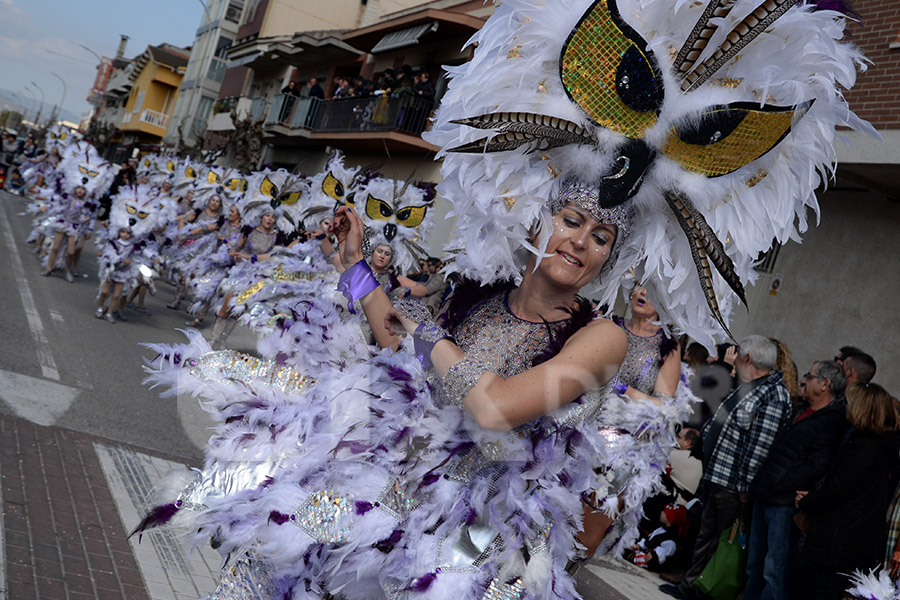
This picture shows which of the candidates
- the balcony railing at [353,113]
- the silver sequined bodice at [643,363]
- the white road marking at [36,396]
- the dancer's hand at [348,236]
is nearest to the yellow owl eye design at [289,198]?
the white road marking at [36,396]

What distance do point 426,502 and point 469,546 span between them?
Result: 182 mm

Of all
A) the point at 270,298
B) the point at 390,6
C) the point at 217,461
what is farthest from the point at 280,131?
the point at 217,461

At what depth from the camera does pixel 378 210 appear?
31.1 ft

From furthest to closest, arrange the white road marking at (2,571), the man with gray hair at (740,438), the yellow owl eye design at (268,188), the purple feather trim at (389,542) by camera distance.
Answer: the yellow owl eye design at (268,188) < the man with gray hair at (740,438) < the white road marking at (2,571) < the purple feather trim at (389,542)

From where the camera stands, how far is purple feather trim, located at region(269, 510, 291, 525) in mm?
2555

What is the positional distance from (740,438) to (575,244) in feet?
15.2

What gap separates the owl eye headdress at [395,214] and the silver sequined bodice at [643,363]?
3.84m

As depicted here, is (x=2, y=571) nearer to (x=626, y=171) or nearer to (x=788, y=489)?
(x=626, y=171)

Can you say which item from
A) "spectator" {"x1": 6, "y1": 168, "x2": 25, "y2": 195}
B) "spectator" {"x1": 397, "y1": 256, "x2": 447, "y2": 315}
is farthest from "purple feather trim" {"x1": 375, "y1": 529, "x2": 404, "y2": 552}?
"spectator" {"x1": 6, "y1": 168, "x2": 25, "y2": 195}

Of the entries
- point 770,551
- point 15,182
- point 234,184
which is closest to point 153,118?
point 15,182

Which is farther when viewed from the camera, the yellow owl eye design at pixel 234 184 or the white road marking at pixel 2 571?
the yellow owl eye design at pixel 234 184

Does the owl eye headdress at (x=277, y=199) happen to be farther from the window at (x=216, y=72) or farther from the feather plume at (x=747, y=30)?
the window at (x=216, y=72)

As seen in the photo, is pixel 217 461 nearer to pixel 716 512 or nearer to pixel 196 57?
pixel 716 512

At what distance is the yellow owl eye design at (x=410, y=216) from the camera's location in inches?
374
